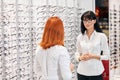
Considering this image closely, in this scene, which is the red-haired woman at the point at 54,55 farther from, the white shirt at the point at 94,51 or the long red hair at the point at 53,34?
the white shirt at the point at 94,51

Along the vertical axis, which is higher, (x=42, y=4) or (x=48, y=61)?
(x=42, y=4)

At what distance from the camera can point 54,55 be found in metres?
2.38

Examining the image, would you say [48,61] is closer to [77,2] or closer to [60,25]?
[60,25]

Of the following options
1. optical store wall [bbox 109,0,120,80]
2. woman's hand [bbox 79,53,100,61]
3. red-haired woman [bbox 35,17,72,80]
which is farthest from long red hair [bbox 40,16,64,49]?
optical store wall [bbox 109,0,120,80]

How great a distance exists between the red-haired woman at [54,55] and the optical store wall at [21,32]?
81 centimetres

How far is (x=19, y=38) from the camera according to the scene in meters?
3.38

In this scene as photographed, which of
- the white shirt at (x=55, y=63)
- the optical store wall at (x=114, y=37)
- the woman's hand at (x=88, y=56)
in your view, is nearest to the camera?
the white shirt at (x=55, y=63)

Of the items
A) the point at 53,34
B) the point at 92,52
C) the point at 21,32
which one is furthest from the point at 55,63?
the point at 21,32

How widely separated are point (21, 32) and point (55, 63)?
1.18 meters

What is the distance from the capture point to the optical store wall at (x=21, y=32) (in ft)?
10.1

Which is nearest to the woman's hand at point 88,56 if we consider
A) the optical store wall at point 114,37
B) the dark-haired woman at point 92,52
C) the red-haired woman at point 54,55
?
the dark-haired woman at point 92,52

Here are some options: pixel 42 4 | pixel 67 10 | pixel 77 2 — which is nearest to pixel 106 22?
pixel 77 2

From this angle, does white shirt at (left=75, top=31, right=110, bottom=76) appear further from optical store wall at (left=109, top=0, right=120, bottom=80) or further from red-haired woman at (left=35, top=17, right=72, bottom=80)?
optical store wall at (left=109, top=0, right=120, bottom=80)

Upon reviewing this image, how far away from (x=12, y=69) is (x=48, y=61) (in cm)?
99
